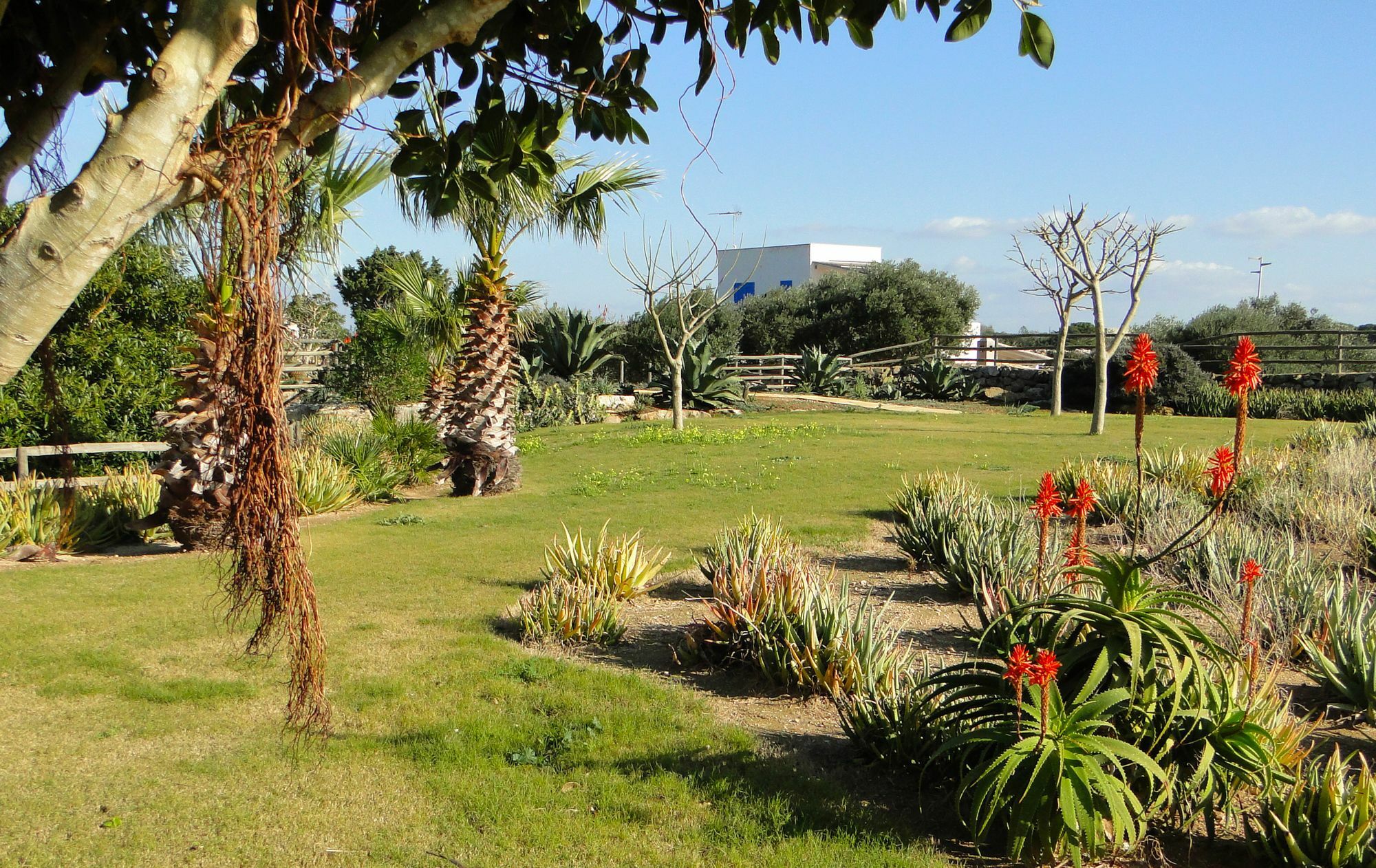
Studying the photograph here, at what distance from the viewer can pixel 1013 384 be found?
97.6 feet

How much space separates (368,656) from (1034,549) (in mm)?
4759

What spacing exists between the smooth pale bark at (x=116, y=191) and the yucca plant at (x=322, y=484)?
29.9 feet

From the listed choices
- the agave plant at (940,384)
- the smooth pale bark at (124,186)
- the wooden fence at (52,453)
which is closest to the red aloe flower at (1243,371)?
the smooth pale bark at (124,186)

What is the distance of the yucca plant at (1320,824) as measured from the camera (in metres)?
3.23

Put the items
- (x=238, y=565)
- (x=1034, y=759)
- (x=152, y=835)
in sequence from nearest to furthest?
(x=238, y=565) → (x=1034, y=759) → (x=152, y=835)

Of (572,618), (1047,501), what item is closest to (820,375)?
(572,618)

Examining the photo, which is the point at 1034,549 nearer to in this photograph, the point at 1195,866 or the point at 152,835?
the point at 1195,866

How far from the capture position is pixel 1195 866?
11.7ft

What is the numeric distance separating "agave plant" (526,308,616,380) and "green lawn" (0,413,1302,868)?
552 inches

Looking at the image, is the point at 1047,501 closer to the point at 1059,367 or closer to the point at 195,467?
the point at 195,467

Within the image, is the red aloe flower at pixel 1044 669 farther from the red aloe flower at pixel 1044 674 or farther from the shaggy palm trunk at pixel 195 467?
the shaggy palm trunk at pixel 195 467

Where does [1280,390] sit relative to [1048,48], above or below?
below

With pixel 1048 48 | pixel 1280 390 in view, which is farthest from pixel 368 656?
pixel 1280 390

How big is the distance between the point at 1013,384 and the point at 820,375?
584 centimetres
